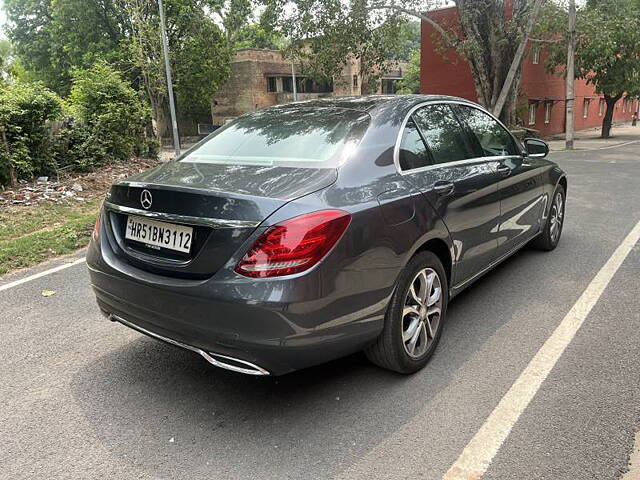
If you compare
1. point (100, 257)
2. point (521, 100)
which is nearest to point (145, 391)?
point (100, 257)

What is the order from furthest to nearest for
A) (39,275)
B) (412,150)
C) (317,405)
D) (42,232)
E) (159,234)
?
(42,232)
(39,275)
(412,150)
(317,405)
(159,234)

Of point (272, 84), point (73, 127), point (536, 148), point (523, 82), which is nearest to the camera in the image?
point (536, 148)

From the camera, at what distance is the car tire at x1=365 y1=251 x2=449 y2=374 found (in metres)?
2.96

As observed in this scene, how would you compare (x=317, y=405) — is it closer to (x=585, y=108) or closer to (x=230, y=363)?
(x=230, y=363)

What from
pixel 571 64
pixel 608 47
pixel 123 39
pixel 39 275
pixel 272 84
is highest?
pixel 123 39

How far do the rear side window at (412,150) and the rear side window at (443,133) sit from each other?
9 cm

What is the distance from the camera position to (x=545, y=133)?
3222cm

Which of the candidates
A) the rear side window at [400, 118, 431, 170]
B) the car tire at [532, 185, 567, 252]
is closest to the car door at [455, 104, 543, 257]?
the car tire at [532, 185, 567, 252]

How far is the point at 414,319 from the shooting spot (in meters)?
3.17

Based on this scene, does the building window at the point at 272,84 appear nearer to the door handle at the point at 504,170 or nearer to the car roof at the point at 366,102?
the door handle at the point at 504,170

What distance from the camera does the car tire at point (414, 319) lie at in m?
2.96

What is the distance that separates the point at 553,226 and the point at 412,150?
3024mm

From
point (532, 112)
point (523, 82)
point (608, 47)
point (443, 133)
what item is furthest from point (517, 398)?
point (532, 112)

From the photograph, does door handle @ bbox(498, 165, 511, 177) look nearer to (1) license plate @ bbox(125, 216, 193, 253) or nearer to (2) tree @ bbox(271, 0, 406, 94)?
(1) license plate @ bbox(125, 216, 193, 253)
